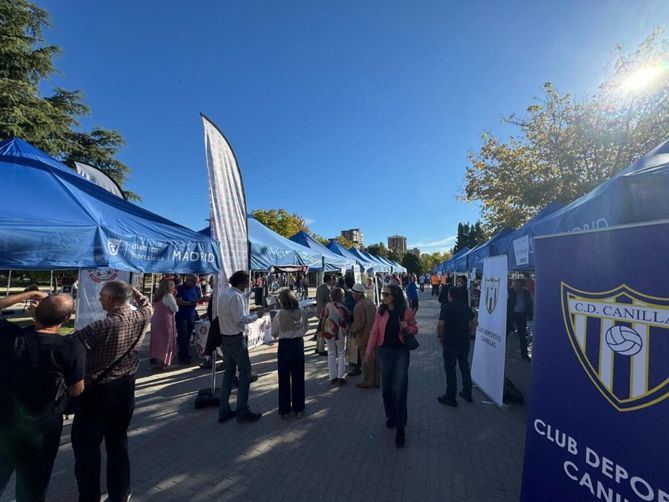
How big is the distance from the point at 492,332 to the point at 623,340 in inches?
131

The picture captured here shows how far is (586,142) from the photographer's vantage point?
37.9 feet

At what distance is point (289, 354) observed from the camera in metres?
4.31

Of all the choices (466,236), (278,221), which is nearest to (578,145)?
(278,221)

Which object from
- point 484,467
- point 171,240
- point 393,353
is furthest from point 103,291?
point 484,467

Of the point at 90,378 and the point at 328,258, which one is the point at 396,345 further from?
the point at 328,258

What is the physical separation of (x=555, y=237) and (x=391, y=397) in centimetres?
280

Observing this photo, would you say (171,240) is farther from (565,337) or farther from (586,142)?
(586,142)

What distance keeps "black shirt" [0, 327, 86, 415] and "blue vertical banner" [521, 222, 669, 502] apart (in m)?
3.25

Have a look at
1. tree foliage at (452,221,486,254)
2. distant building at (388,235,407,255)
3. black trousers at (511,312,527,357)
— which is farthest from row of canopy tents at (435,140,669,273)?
distant building at (388,235,407,255)

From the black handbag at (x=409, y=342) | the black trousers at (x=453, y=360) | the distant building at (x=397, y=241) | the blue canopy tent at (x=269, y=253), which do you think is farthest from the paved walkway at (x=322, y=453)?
the distant building at (x=397, y=241)

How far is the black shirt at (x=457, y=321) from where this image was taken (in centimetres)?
491

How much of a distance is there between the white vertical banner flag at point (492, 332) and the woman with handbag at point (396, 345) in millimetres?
1610

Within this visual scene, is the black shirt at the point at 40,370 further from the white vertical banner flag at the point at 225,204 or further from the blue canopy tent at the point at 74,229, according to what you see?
the white vertical banner flag at the point at 225,204

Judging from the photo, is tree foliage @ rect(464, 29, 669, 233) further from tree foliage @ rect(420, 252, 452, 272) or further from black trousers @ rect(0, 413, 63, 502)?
tree foliage @ rect(420, 252, 452, 272)
